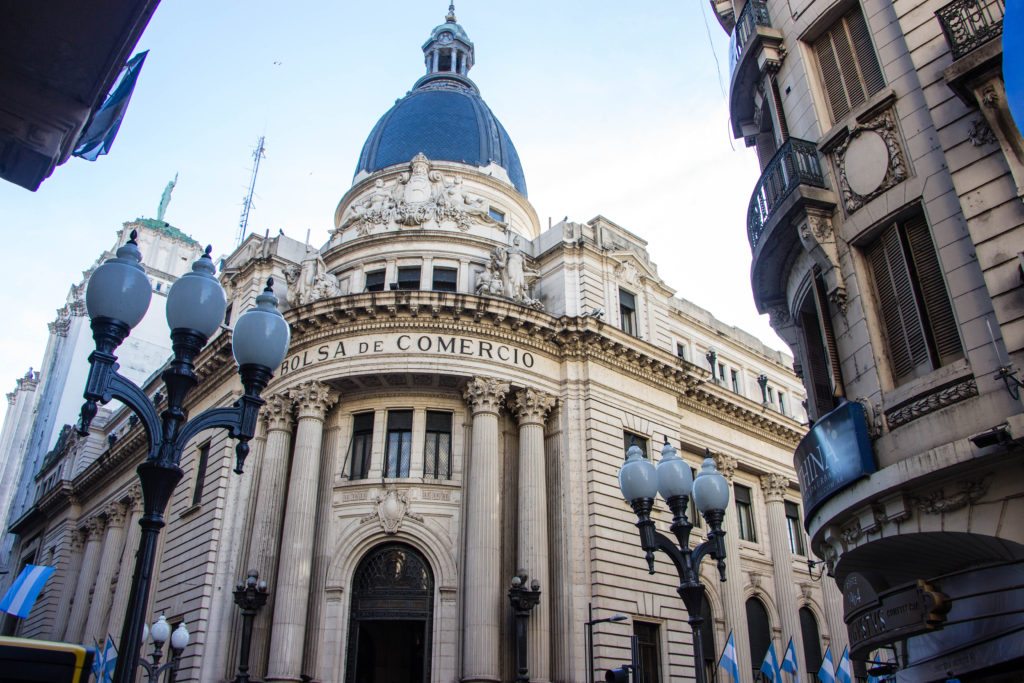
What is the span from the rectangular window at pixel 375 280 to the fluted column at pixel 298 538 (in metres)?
5.05

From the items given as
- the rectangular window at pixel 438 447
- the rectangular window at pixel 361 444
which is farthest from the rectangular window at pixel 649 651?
the rectangular window at pixel 361 444

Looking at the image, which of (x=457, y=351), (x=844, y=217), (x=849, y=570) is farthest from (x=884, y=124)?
(x=457, y=351)

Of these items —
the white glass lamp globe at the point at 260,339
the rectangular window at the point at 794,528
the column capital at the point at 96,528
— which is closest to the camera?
the white glass lamp globe at the point at 260,339

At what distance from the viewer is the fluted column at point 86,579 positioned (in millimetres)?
40781

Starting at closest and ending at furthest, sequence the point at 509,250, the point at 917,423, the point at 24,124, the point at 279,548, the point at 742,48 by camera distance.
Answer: the point at 24,124 < the point at 917,423 < the point at 742,48 < the point at 279,548 < the point at 509,250

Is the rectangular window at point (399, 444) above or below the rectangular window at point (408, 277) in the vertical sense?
below

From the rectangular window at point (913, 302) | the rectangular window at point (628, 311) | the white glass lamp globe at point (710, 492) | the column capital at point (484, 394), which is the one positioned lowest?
the white glass lamp globe at point (710, 492)

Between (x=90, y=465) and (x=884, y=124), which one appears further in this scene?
(x=90, y=465)

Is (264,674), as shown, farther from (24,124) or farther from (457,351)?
(24,124)

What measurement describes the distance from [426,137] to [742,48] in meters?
21.7

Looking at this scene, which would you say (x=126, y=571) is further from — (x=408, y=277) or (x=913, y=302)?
(x=913, y=302)

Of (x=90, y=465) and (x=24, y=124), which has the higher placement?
(x=90, y=465)

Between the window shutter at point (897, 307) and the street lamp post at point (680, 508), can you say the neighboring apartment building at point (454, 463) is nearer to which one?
the street lamp post at point (680, 508)

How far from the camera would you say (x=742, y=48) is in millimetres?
18094
